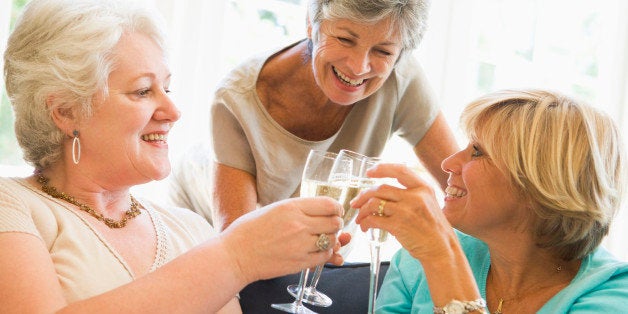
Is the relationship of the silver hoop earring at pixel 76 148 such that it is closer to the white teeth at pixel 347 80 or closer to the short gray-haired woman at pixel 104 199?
the short gray-haired woman at pixel 104 199

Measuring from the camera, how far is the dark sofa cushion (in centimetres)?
211

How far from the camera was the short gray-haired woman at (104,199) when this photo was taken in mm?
1478

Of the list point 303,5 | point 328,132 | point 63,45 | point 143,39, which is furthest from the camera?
point 303,5

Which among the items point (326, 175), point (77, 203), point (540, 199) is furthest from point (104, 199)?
point (540, 199)

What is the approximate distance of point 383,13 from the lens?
2.21 meters

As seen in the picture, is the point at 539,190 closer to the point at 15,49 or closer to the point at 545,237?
the point at 545,237

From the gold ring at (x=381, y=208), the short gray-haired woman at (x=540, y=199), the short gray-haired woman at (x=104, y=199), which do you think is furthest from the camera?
the short gray-haired woman at (x=540, y=199)

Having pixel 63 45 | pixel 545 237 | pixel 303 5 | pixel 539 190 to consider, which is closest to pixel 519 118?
pixel 539 190

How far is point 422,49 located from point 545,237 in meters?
3.37

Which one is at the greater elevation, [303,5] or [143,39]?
[303,5]

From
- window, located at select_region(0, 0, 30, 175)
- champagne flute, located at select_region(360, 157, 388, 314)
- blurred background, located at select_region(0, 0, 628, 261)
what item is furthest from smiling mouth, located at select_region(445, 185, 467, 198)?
window, located at select_region(0, 0, 30, 175)

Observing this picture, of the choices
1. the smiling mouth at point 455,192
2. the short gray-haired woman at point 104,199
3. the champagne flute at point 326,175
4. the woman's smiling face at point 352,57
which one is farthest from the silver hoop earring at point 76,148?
the smiling mouth at point 455,192

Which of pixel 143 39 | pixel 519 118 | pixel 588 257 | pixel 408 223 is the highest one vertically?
pixel 143 39

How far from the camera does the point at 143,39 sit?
1834 millimetres
